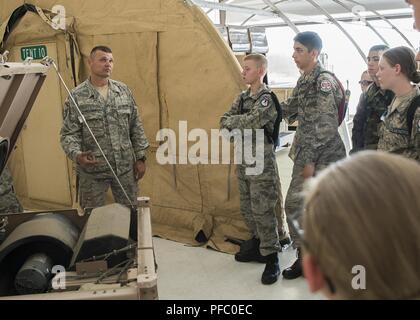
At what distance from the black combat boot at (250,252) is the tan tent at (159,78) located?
0.60ft

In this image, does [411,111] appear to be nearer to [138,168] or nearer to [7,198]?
[138,168]

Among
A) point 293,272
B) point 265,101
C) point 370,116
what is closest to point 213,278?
point 293,272

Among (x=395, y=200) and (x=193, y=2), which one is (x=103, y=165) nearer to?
(x=193, y=2)

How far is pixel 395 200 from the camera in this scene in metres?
0.64

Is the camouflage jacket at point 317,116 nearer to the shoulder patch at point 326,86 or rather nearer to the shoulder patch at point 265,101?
the shoulder patch at point 326,86

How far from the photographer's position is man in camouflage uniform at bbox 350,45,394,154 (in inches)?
123

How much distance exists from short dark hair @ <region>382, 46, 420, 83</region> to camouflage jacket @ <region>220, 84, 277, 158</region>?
842 mm

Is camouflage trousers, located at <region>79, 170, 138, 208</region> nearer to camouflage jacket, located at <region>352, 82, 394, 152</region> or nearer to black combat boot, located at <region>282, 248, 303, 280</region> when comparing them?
black combat boot, located at <region>282, 248, 303, 280</region>

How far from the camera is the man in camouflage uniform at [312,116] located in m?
2.94

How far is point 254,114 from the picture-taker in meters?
3.02

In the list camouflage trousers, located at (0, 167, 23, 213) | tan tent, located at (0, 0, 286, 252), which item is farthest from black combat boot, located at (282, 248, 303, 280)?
camouflage trousers, located at (0, 167, 23, 213)

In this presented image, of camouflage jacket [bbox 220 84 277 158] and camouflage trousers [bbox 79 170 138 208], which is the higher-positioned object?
camouflage jacket [bbox 220 84 277 158]

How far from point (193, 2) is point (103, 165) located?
5.27 ft

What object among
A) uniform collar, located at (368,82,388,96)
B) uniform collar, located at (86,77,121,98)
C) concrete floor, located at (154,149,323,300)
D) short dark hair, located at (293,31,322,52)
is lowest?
concrete floor, located at (154,149,323,300)
